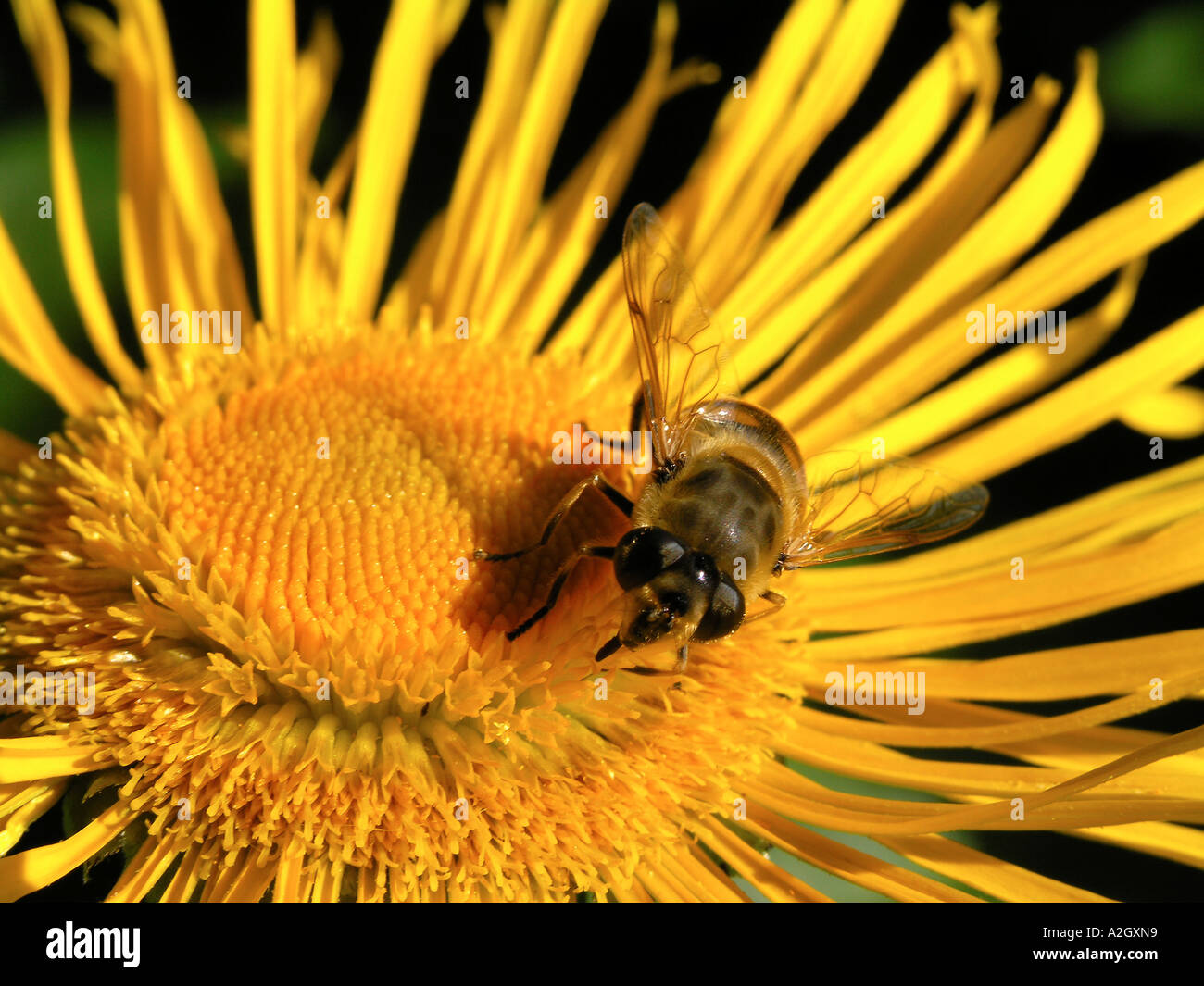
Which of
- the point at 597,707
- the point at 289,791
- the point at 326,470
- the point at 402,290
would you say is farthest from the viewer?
the point at 402,290

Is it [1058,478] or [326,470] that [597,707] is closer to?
[326,470]

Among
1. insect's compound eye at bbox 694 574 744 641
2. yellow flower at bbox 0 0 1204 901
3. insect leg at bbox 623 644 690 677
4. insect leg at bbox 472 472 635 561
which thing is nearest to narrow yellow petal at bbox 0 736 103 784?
yellow flower at bbox 0 0 1204 901

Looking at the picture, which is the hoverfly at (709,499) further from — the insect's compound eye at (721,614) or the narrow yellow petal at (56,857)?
the narrow yellow petal at (56,857)

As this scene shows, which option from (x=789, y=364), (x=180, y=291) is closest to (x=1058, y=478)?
(x=789, y=364)

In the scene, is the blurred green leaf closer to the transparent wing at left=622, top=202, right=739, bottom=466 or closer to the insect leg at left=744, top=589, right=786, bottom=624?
the transparent wing at left=622, top=202, right=739, bottom=466

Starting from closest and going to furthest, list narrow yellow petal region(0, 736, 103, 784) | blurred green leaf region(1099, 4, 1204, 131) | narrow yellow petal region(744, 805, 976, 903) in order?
narrow yellow petal region(0, 736, 103, 784) → narrow yellow petal region(744, 805, 976, 903) → blurred green leaf region(1099, 4, 1204, 131)

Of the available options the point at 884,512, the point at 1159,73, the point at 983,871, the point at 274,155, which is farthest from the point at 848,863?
the point at 274,155
